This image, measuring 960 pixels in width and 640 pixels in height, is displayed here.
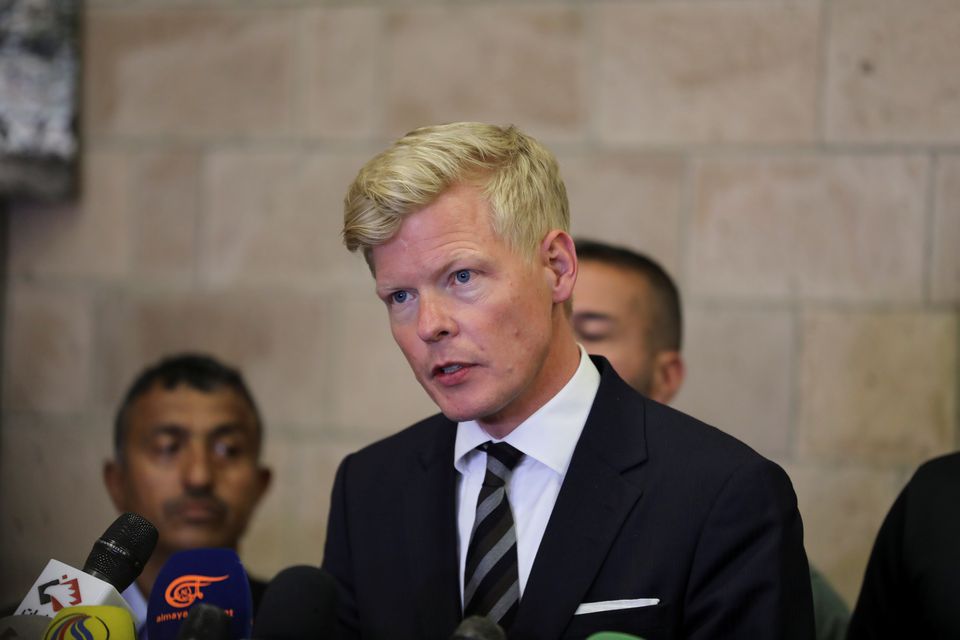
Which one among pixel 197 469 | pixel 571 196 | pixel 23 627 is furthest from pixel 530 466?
pixel 571 196

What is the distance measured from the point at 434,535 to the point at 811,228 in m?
1.98

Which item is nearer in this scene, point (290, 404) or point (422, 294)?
point (422, 294)

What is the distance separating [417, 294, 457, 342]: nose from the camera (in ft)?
5.79

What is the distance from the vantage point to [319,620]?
1498 mm

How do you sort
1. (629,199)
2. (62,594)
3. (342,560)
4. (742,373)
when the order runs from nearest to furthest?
(62,594)
(342,560)
(742,373)
(629,199)

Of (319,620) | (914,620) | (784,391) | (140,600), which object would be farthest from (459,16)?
(319,620)

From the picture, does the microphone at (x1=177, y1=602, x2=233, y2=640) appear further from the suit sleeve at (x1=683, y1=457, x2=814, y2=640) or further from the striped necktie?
the suit sleeve at (x1=683, y1=457, x2=814, y2=640)

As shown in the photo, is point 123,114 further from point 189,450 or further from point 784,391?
point 784,391

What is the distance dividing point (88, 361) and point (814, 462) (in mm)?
2361

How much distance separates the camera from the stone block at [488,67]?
3744mm

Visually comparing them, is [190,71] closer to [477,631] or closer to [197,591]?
[197,591]

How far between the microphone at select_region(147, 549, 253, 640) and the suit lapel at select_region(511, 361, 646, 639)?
40 cm

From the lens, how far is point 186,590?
1675mm

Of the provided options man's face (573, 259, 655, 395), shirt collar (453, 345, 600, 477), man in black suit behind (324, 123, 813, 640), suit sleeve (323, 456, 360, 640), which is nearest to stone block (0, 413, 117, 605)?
man's face (573, 259, 655, 395)
